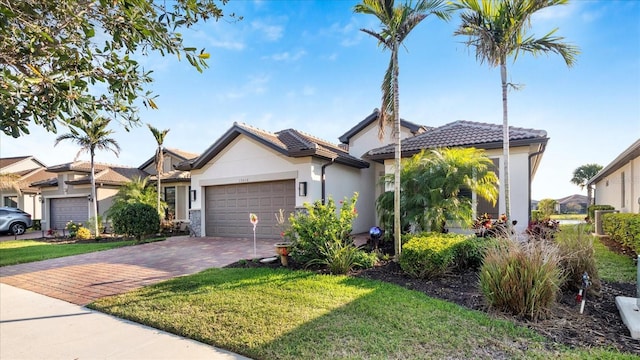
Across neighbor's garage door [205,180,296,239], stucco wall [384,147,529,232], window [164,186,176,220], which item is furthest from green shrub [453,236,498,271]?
window [164,186,176,220]

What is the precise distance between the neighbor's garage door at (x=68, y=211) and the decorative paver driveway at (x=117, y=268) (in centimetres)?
1109

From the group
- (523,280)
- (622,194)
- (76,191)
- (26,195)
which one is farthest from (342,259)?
(26,195)

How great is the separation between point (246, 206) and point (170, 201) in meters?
8.21

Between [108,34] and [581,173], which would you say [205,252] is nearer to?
[108,34]

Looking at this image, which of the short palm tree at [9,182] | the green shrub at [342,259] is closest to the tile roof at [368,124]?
the green shrub at [342,259]

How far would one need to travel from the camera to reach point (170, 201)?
20.2 metres

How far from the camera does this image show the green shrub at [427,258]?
22.1 ft

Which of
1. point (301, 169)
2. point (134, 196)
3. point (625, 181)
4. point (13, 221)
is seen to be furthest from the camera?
point (13, 221)

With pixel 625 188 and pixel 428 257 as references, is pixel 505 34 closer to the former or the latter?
pixel 428 257

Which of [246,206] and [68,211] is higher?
[246,206]

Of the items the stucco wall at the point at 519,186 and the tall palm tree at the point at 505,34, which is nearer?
the tall palm tree at the point at 505,34

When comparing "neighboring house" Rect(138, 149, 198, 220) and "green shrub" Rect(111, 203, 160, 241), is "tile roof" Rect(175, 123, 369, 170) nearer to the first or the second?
"green shrub" Rect(111, 203, 160, 241)

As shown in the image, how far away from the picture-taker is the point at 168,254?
35.9 ft

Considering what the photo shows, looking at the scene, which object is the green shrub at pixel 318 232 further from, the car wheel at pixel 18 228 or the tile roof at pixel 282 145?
the car wheel at pixel 18 228
